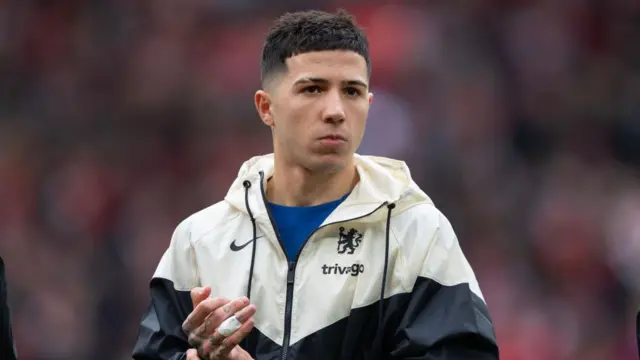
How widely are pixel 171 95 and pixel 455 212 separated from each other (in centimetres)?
214

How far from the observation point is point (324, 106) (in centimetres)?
357

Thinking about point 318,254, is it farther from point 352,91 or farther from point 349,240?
point 352,91

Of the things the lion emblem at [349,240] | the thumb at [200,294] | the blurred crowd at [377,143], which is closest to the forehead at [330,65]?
the lion emblem at [349,240]

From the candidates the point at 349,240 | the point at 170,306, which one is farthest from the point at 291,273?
the point at 170,306

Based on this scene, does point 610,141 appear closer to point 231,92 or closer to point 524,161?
point 524,161

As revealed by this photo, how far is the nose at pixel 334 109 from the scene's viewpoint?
3.54m

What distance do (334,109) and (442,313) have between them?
0.73 metres

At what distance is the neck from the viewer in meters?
3.72

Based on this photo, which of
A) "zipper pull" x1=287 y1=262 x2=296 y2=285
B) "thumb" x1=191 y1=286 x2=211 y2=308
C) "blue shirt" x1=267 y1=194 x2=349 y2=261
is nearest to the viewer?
"thumb" x1=191 y1=286 x2=211 y2=308

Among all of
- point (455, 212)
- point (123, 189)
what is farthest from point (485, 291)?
point (123, 189)

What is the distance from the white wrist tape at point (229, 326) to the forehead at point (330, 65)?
86cm

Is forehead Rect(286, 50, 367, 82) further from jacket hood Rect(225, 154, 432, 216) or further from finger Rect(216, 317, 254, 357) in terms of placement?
finger Rect(216, 317, 254, 357)

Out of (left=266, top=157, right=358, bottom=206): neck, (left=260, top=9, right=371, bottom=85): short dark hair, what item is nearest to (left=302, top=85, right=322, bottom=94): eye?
(left=260, top=9, right=371, bottom=85): short dark hair

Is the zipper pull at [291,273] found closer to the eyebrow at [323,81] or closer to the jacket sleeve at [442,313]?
the jacket sleeve at [442,313]
